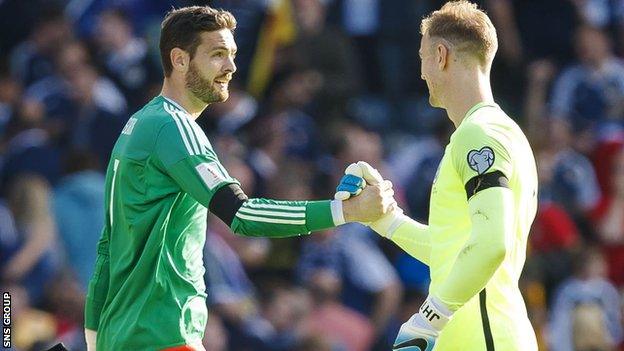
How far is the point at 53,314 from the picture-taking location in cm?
1258

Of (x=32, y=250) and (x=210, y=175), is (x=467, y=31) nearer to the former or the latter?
(x=210, y=175)

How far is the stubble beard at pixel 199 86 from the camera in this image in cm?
714

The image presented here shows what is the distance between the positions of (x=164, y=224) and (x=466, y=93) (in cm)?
153

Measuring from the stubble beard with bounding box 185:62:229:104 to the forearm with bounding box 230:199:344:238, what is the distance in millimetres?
664

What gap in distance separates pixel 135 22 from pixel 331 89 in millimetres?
2104

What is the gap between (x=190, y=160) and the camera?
6.80 m

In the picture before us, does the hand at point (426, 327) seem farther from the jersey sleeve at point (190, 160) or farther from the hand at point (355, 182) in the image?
the jersey sleeve at point (190, 160)

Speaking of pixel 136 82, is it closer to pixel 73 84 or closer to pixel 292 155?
pixel 73 84

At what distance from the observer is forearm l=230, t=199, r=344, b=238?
6.77 metres

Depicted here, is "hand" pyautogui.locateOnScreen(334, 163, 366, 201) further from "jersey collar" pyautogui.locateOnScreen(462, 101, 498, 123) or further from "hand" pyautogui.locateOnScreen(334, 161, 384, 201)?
"jersey collar" pyautogui.locateOnScreen(462, 101, 498, 123)

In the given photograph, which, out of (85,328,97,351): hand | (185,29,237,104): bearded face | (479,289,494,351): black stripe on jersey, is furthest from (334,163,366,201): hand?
(85,328,97,351): hand

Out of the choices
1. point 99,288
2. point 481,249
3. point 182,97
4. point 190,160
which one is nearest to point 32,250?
point 99,288

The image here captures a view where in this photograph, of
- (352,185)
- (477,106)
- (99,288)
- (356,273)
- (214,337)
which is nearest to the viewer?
(477,106)

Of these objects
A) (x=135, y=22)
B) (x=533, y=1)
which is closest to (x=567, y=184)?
(x=533, y=1)
